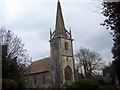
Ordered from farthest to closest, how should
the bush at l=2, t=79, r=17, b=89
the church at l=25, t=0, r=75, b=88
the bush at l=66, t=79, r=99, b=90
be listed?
1. the church at l=25, t=0, r=75, b=88
2. the bush at l=66, t=79, r=99, b=90
3. the bush at l=2, t=79, r=17, b=89

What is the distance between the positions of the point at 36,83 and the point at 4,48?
25.0 metres

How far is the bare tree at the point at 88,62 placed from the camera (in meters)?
40.3

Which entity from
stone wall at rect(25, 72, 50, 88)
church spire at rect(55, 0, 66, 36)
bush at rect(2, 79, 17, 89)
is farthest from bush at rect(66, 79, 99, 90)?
church spire at rect(55, 0, 66, 36)

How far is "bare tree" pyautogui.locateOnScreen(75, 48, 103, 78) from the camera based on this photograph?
1587 inches

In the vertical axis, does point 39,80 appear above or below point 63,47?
below

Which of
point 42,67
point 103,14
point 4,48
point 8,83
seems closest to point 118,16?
point 103,14

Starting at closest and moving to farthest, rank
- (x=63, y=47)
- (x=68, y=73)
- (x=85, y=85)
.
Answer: (x=85, y=85), (x=68, y=73), (x=63, y=47)

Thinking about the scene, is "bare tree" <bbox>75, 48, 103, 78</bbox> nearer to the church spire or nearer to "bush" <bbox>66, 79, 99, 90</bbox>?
the church spire

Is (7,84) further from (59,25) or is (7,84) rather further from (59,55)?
(59,25)

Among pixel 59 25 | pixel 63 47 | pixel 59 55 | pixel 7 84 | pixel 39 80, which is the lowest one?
pixel 39 80

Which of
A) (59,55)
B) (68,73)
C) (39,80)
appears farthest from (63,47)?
(39,80)

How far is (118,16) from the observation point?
765 cm

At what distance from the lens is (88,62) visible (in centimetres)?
4047

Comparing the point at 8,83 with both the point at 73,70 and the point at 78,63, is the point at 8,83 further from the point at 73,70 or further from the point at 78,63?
the point at 78,63
